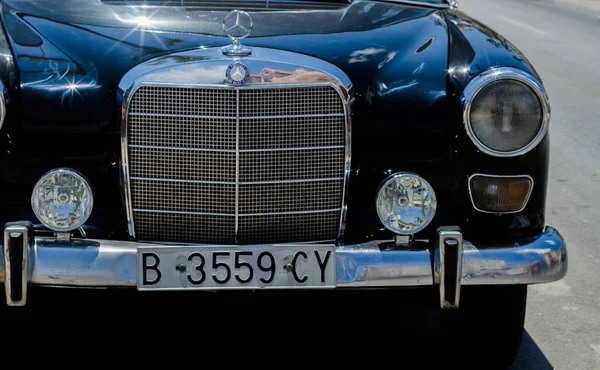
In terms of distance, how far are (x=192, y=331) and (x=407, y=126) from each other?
4.17 ft

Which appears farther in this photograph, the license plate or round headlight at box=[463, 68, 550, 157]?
round headlight at box=[463, 68, 550, 157]

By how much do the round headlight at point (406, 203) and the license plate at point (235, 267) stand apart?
0.92 ft

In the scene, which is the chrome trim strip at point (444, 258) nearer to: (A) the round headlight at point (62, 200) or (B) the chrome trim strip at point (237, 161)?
(B) the chrome trim strip at point (237, 161)

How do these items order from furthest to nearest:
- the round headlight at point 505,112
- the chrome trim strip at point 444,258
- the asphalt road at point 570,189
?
1. the asphalt road at point 570,189
2. the round headlight at point 505,112
3. the chrome trim strip at point 444,258

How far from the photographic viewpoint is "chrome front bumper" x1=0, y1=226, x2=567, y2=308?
3.38m

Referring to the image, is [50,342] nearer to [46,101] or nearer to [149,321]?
[149,321]

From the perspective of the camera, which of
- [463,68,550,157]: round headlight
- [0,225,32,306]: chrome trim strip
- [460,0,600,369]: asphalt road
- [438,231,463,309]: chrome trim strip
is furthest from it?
[460,0,600,369]: asphalt road

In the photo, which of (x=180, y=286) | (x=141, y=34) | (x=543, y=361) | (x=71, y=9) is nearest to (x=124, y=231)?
(x=180, y=286)

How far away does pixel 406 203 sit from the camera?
366 cm

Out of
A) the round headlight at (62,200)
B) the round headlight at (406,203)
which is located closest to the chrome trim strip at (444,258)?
the round headlight at (406,203)

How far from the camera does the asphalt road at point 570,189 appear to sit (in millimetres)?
4246

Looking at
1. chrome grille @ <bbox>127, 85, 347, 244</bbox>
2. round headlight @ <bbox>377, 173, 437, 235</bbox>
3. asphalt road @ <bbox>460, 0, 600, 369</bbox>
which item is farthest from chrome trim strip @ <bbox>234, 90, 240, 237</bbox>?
asphalt road @ <bbox>460, 0, 600, 369</bbox>

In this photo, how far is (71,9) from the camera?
4.12 meters

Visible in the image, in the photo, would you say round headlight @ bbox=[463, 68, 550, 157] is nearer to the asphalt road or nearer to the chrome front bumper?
the chrome front bumper
